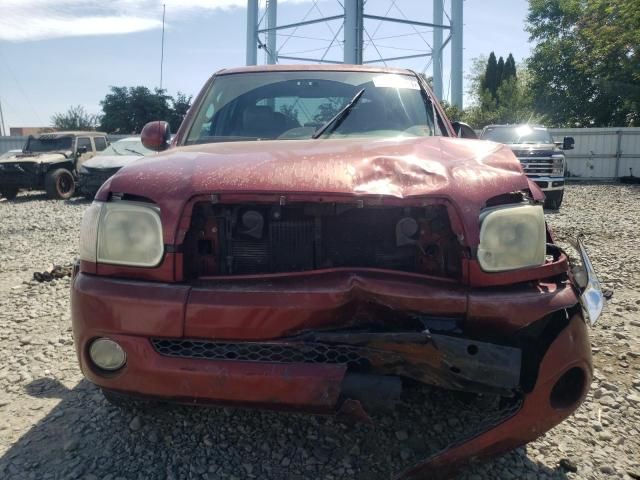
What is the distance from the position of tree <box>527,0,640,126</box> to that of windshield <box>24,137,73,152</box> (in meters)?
20.8

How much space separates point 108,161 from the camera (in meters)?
13.6

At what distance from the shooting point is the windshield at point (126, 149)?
47.1ft

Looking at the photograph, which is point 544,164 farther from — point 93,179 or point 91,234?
point 91,234

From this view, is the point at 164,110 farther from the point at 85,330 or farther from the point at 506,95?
the point at 85,330

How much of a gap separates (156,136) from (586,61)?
26.7 m

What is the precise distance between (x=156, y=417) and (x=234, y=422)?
0.38 metres

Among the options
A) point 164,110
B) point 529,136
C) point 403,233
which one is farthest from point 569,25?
point 403,233

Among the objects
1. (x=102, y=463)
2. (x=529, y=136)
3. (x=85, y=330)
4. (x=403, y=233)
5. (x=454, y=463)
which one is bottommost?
(x=102, y=463)

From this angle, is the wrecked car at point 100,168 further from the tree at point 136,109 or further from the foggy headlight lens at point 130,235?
the tree at point 136,109

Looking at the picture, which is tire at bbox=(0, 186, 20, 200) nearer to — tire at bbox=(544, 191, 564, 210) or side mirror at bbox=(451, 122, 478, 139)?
tire at bbox=(544, 191, 564, 210)

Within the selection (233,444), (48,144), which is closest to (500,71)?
(48,144)

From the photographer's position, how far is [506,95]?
91.7ft

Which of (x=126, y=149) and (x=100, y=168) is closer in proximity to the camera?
(x=100, y=168)

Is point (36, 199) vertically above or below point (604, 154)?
below
